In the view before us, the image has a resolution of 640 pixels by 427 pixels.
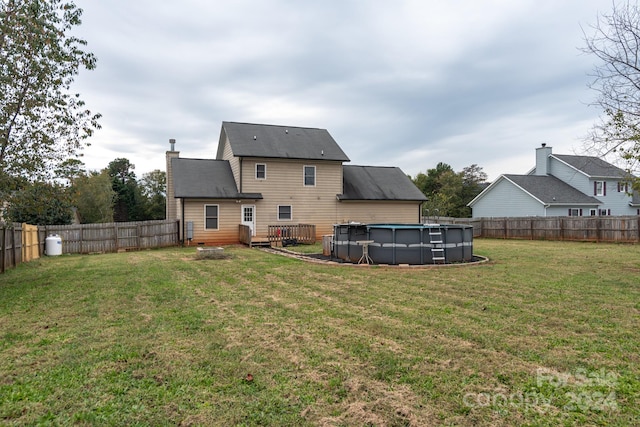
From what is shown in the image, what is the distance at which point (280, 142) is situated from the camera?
917 inches

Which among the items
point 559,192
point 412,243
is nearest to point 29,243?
point 412,243

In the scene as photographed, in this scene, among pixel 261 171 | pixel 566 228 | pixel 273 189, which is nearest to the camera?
pixel 261 171

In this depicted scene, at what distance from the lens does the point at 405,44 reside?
1330cm

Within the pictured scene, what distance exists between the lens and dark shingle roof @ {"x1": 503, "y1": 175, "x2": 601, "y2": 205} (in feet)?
96.7

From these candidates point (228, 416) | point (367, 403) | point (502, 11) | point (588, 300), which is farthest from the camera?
point (502, 11)

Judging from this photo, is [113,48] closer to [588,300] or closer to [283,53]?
[283,53]

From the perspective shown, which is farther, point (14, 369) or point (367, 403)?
point (14, 369)

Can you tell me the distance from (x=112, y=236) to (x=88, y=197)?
27.1 metres

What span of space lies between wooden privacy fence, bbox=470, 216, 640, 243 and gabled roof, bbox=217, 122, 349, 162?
1245 centimetres

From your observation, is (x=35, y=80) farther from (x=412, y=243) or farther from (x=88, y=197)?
(x=88, y=197)

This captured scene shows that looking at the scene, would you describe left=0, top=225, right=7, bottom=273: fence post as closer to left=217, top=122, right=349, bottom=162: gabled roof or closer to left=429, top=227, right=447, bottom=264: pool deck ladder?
left=217, top=122, right=349, bottom=162: gabled roof

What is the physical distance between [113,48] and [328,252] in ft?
32.2

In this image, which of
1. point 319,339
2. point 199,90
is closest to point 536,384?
point 319,339

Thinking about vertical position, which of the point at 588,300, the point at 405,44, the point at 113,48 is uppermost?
the point at 405,44
